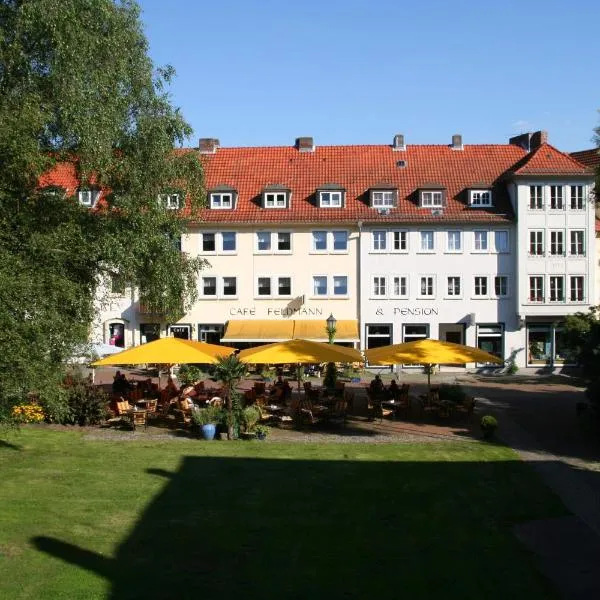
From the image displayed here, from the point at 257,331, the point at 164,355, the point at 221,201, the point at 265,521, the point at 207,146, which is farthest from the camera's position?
the point at 207,146

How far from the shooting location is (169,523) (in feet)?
41.6

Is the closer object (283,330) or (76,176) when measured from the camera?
(76,176)

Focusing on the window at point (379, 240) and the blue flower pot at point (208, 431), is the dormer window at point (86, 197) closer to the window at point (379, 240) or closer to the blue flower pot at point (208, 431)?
the blue flower pot at point (208, 431)

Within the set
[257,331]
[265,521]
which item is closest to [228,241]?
[257,331]

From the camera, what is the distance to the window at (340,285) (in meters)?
46.5

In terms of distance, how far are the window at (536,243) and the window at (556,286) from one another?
1665mm

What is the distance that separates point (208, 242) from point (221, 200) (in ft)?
8.97

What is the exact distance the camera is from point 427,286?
1820 inches

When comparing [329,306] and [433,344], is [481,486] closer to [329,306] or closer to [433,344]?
[433,344]

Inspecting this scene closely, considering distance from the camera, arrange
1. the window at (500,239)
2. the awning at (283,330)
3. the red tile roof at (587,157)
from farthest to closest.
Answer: the red tile roof at (587,157) < the window at (500,239) < the awning at (283,330)

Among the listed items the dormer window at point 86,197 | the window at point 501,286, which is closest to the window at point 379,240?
the window at point 501,286

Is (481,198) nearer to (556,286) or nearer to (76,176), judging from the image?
(556,286)

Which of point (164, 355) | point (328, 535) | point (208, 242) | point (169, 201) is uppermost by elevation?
point (208, 242)

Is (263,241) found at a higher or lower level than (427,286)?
higher
